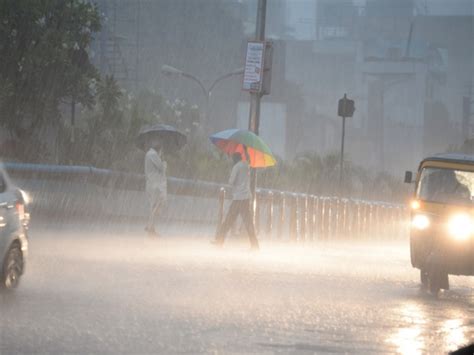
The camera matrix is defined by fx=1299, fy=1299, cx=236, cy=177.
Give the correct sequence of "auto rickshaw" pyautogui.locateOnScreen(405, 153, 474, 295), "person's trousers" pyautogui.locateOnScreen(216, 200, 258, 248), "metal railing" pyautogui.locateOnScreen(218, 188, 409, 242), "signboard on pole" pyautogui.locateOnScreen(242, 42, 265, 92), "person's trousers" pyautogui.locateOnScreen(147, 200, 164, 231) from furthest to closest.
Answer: "metal railing" pyautogui.locateOnScreen(218, 188, 409, 242) < "signboard on pole" pyautogui.locateOnScreen(242, 42, 265, 92) < "person's trousers" pyautogui.locateOnScreen(147, 200, 164, 231) < "person's trousers" pyautogui.locateOnScreen(216, 200, 258, 248) < "auto rickshaw" pyautogui.locateOnScreen(405, 153, 474, 295)

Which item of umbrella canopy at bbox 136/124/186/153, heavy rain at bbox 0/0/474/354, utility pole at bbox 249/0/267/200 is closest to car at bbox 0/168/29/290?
heavy rain at bbox 0/0/474/354

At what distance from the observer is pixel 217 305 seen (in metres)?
12.5

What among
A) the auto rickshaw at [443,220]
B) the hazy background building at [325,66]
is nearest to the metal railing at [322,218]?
the auto rickshaw at [443,220]

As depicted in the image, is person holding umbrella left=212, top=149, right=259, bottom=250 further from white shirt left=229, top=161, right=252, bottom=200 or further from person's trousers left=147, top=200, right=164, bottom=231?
person's trousers left=147, top=200, right=164, bottom=231

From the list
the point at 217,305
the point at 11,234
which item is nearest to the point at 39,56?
the point at 11,234

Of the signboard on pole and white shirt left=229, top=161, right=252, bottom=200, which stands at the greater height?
the signboard on pole

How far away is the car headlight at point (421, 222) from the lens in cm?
1642

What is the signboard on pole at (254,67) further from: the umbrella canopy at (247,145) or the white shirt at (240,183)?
the white shirt at (240,183)

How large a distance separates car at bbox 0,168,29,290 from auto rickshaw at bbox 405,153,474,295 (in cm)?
521

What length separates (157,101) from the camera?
65312 mm

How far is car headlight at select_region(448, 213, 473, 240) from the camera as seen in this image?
52.2 feet

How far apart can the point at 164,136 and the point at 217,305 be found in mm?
16755

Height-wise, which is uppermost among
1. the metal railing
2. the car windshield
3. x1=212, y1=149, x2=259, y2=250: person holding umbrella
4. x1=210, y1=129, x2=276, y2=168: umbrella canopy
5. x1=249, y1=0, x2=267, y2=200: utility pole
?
x1=249, y1=0, x2=267, y2=200: utility pole

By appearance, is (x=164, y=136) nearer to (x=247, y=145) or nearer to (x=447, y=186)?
(x=247, y=145)
